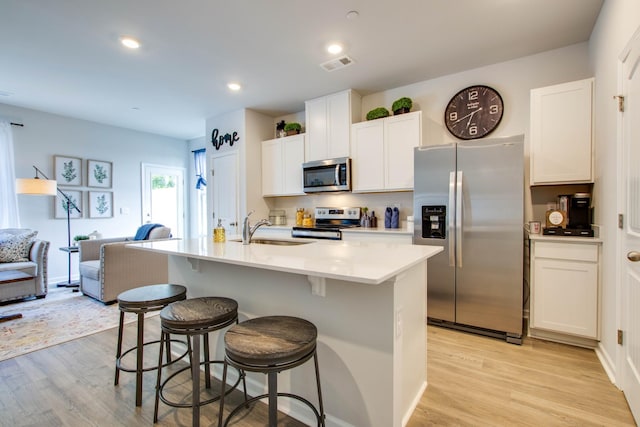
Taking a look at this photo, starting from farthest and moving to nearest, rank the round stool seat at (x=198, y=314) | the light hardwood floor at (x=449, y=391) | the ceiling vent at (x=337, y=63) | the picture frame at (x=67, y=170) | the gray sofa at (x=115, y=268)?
the picture frame at (x=67, y=170) < the gray sofa at (x=115, y=268) < the ceiling vent at (x=337, y=63) < the light hardwood floor at (x=449, y=391) < the round stool seat at (x=198, y=314)

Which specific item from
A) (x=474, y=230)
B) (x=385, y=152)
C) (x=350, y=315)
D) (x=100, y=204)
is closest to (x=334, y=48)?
(x=385, y=152)

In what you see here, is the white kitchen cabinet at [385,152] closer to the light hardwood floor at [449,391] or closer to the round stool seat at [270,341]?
the light hardwood floor at [449,391]

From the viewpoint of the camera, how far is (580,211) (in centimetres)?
262

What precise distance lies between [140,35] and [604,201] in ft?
13.2

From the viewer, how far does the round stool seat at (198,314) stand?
154 centimetres

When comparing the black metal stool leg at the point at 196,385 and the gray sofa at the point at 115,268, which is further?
the gray sofa at the point at 115,268

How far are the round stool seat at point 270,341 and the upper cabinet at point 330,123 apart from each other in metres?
2.85

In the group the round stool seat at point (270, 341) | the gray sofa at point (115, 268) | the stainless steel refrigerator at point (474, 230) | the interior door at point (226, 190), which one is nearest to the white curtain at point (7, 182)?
the gray sofa at point (115, 268)

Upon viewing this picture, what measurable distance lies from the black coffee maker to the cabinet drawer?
21 cm

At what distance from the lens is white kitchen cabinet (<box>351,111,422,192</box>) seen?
3459mm

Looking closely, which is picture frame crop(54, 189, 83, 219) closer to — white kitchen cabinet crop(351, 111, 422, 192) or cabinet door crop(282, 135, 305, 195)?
cabinet door crop(282, 135, 305, 195)

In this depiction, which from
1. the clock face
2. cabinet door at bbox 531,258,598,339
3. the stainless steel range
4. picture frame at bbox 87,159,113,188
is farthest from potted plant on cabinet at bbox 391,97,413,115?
picture frame at bbox 87,159,113,188

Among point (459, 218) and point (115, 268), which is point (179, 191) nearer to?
point (115, 268)

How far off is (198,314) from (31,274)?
3917 mm
